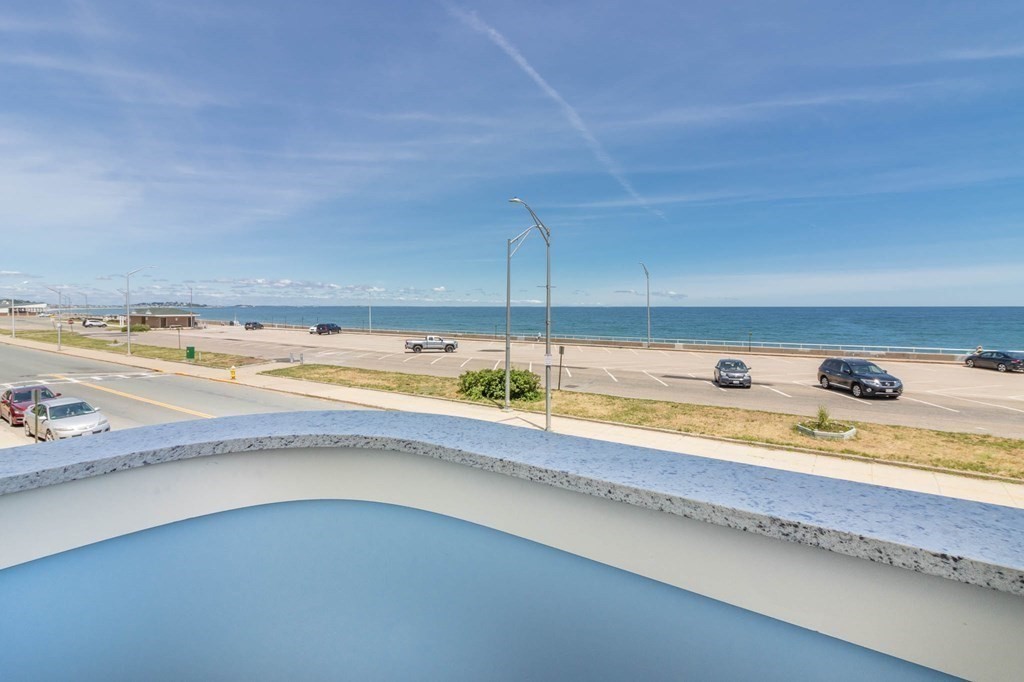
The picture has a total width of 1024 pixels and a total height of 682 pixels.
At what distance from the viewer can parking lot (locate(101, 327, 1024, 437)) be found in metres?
20.5

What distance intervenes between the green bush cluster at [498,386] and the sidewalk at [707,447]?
1.48m

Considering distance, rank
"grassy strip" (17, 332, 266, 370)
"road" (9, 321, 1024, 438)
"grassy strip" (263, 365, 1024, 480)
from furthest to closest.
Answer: "grassy strip" (17, 332, 266, 370) → "road" (9, 321, 1024, 438) → "grassy strip" (263, 365, 1024, 480)

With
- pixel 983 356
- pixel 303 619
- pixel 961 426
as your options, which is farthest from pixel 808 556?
pixel 983 356

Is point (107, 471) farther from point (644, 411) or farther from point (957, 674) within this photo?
point (644, 411)

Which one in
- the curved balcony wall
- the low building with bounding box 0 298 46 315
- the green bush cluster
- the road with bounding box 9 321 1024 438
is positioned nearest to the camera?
the curved balcony wall

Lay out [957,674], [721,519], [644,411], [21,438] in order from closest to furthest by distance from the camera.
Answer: [957,674] → [721,519] → [21,438] → [644,411]

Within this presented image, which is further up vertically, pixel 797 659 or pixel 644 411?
pixel 797 659

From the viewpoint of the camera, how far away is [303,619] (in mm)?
2367

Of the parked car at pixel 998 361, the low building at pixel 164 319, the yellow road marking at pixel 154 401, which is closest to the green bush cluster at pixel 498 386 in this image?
the yellow road marking at pixel 154 401

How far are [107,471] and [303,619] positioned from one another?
1410 mm

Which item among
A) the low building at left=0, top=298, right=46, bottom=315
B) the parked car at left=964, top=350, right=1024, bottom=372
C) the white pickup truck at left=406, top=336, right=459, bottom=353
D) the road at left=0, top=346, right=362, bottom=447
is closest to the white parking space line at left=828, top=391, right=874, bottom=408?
the parked car at left=964, top=350, right=1024, bottom=372

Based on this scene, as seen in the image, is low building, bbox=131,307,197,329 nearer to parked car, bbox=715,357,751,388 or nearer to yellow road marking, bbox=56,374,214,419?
yellow road marking, bbox=56,374,214,419

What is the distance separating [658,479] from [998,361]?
4591 centimetres

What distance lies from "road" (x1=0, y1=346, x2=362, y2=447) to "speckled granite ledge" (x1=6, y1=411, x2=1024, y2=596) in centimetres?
1233
